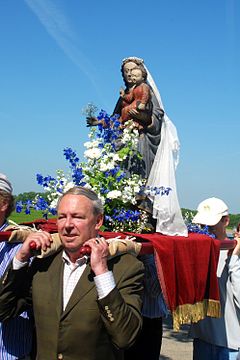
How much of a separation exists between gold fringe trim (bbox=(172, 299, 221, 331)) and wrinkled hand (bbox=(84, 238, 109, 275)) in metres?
1.54

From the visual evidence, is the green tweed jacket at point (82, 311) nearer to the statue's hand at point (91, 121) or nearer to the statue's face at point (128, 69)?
the statue's hand at point (91, 121)

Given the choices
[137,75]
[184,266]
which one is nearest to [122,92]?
[137,75]

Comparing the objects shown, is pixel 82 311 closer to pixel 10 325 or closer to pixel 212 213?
pixel 10 325

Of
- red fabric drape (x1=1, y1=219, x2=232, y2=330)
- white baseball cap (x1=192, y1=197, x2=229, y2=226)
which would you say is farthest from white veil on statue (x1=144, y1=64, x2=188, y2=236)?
red fabric drape (x1=1, y1=219, x2=232, y2=330)

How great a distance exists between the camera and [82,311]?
2.32 metres

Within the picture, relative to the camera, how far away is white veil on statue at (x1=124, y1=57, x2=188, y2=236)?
4.35 m

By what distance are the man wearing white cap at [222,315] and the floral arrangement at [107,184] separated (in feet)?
1.82

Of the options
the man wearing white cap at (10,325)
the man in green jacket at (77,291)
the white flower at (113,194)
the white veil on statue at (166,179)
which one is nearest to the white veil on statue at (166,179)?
the white veil on statue at (166,179)

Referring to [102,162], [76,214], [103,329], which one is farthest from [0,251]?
[102,162]

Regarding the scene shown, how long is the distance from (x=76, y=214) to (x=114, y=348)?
0.72 m

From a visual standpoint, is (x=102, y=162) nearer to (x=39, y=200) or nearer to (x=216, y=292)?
(x=39, y=200)

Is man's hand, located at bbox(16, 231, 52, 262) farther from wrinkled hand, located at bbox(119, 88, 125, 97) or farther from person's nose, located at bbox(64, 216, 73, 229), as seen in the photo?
wrinkled hand, located at bbox(119, 88, 125, 97)

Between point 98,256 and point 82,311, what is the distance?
332 mm

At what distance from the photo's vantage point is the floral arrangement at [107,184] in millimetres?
3988
